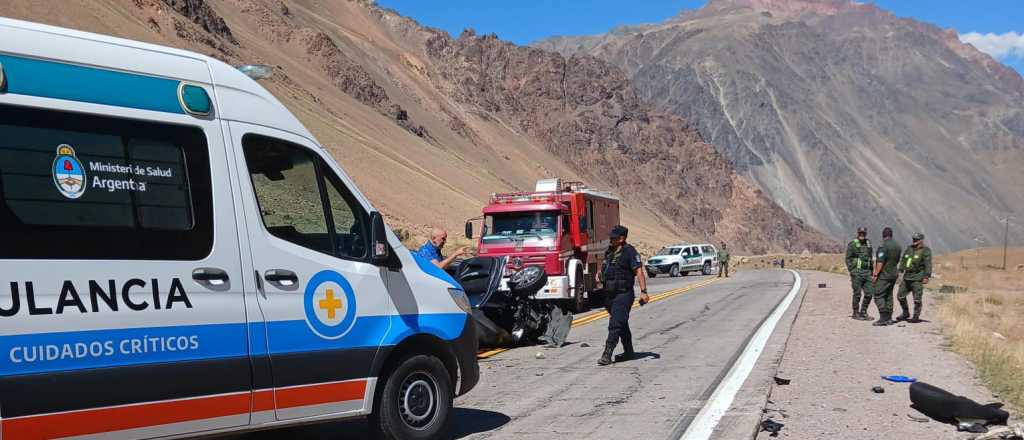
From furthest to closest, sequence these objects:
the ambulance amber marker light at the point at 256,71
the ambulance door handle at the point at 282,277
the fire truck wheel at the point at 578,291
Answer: the fire truck wheel at the point at 578,291 < the ambulance amber marker light at the point at 256,71 < the ambulance door handle at the point at 282,277

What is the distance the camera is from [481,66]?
12288 centimetres

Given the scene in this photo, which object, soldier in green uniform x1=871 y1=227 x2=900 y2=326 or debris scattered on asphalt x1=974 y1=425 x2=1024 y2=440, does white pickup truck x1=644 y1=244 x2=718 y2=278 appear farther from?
debris scattered on asphalt x1=974 y1=425 x2=1024 y2=440

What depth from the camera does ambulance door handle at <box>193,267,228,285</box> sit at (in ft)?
17.8

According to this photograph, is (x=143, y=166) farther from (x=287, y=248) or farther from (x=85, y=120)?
(x=287, y=248)

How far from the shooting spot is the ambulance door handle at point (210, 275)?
541cm

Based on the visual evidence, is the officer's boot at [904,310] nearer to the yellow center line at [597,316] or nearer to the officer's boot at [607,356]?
the yellow center line at [597,316]

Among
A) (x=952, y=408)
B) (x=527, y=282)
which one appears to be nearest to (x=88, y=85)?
(x=952, y=408)

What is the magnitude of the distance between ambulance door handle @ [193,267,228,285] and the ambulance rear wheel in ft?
5.14

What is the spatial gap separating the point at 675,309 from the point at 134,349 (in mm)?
16102

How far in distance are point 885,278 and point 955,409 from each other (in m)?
9.24

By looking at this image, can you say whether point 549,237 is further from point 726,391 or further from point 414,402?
point 414,402

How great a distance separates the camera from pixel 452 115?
99875 mm

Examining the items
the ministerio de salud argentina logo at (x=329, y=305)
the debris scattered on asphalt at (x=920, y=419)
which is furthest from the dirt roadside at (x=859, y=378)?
the ministerio de salud argentina logo at (x=329, y=305)

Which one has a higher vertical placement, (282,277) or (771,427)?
(282,277)
